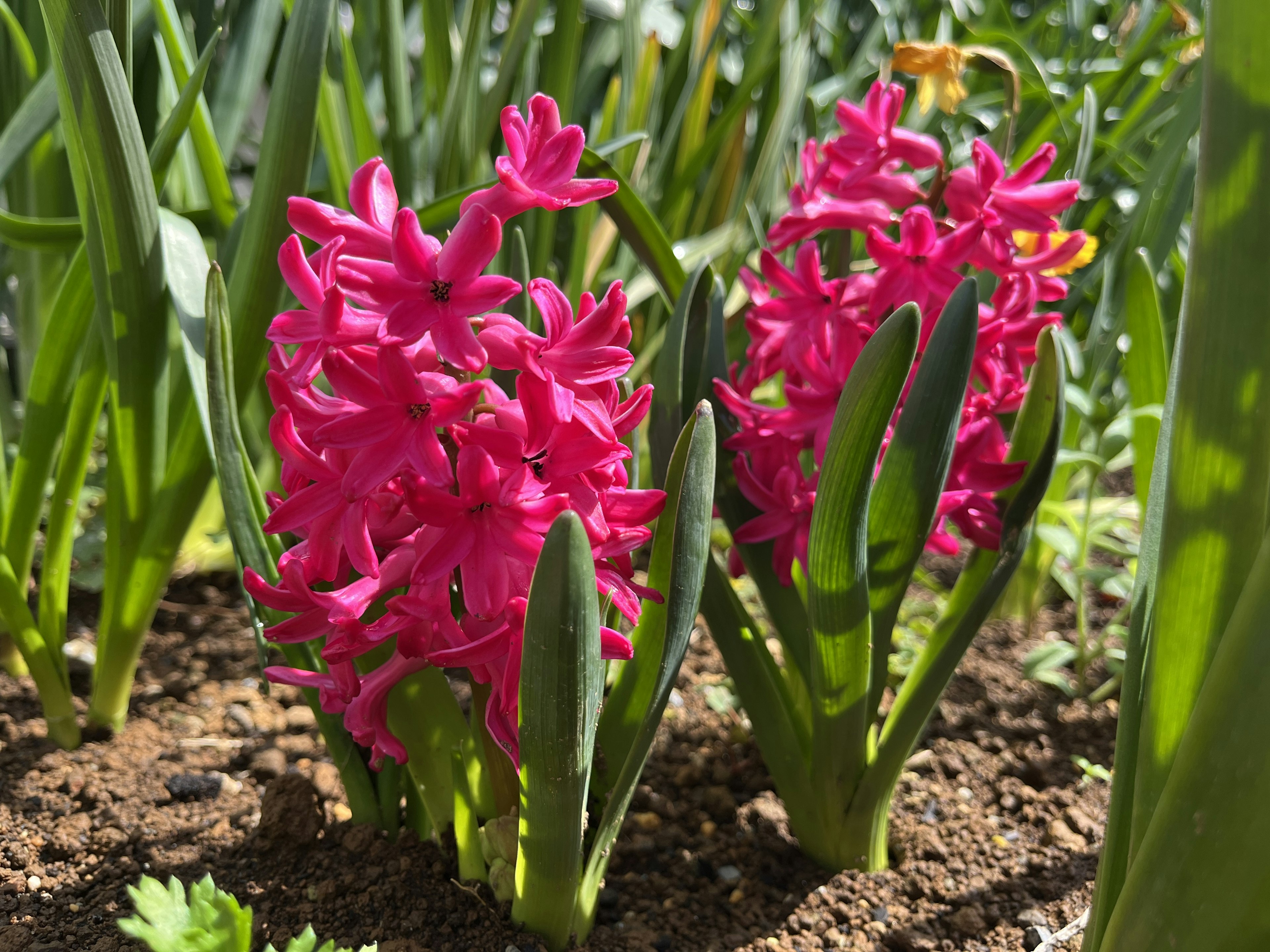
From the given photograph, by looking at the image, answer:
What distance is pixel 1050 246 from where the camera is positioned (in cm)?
106

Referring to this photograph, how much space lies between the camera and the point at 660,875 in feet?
3.59

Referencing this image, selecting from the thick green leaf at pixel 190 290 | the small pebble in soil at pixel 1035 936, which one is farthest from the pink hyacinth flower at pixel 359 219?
the small pebble in soil at pixel 1035 936

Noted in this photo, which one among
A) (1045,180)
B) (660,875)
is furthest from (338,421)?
(1045,180)

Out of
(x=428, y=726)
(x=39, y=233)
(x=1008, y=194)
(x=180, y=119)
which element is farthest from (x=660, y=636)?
(x=39, y=233)

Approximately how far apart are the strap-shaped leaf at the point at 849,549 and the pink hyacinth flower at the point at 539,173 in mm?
262

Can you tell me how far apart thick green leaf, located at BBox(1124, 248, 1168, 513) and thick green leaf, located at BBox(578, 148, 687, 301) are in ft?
2.02

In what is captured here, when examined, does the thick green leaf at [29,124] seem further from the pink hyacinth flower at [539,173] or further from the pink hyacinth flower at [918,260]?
the pink hyacinth flower at [918,260]

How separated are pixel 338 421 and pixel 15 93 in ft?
3.78

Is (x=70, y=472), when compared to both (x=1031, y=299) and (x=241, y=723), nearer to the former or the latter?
(x=241, y=723)

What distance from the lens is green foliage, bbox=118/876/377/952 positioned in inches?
24.4

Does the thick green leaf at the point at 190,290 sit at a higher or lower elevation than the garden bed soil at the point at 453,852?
higher

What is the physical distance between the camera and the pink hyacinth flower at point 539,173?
29.0 inches

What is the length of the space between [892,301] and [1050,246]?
22cm

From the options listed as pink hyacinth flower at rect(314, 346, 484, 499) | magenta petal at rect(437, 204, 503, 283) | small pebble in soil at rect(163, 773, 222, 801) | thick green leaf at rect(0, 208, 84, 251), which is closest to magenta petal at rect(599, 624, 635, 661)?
pink hyacinth flower at rect(314, 346, 484, 499)
